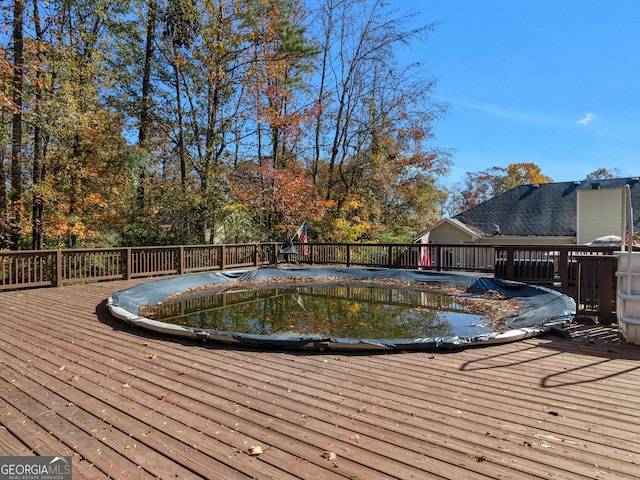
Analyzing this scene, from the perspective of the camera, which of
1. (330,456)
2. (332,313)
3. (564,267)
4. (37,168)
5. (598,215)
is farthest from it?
(598,215)

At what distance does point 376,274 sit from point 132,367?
25.1 ft

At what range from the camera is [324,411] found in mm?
2172

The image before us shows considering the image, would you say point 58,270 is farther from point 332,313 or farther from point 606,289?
point 606,289

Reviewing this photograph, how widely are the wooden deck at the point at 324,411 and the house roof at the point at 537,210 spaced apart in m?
12.6

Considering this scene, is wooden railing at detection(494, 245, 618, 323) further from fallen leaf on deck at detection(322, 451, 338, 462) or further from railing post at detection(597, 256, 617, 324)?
fallen leaf on deck at detection(322, 451, 338, 462)

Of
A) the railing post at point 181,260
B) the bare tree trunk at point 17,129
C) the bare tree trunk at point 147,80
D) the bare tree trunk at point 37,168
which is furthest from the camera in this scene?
the bare tree trunk at point 147,80

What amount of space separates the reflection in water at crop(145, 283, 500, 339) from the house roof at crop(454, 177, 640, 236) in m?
9.04

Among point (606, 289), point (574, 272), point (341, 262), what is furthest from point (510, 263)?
point (341, 262)

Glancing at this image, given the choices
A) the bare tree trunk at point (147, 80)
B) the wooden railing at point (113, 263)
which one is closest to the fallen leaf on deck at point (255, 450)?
the wooden railing at point (113, 263)

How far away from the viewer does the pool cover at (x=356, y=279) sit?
3.38 m

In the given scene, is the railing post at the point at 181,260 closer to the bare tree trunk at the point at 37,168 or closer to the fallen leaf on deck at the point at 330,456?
the bare tree trunk at the point at 37,168

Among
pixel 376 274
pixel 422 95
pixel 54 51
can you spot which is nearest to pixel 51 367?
pixel 376 274

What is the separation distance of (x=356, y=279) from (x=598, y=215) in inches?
407

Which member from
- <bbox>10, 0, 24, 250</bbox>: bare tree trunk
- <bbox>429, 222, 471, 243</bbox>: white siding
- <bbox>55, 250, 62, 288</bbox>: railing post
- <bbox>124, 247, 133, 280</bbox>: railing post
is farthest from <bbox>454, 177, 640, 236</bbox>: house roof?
<bbox>10, 0, 24, 250</bbox>: bare tree trunk
